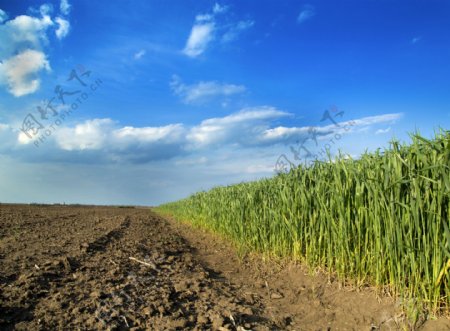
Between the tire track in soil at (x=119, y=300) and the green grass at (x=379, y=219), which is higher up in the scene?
the green grass at (x=379, y=219)

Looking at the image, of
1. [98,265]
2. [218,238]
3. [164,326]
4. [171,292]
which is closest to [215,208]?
[218,238]

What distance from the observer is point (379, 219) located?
3359mm

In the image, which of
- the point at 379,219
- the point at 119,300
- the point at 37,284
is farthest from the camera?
the point at 37,284

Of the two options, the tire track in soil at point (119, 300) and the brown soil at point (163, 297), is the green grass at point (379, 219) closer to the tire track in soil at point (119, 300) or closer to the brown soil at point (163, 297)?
the brown soil at point (163, 297)

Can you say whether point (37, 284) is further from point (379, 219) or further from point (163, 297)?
point (379, 219)

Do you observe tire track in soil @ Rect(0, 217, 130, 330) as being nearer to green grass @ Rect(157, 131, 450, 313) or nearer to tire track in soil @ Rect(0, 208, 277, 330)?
tire track in soil @ Rect(0, 208, 277, 330)

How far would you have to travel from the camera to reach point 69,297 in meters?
→ 3.27

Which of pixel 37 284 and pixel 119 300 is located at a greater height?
pixel 37 284

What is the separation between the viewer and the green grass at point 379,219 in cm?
292

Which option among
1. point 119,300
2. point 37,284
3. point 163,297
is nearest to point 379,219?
point 163,297

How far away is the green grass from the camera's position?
292cm

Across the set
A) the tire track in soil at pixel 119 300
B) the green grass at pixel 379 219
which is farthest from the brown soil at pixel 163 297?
the green grass at pixel 379 219

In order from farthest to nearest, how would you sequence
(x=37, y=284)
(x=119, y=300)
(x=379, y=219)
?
(x=37, y=284), (x=379, y=219), (x=119, y=300)

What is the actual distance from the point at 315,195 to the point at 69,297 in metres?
2.92
